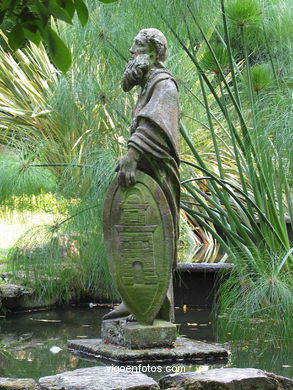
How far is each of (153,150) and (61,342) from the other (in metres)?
1.51

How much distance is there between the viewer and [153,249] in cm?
466

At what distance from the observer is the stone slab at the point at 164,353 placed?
4496 millimetres

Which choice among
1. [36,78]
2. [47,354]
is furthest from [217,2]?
[36,78]

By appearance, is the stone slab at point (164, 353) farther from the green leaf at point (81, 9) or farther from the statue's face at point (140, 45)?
the green leaf at point (81, 9)

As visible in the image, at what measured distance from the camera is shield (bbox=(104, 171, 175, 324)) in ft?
15.2

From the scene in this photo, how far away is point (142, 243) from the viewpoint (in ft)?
15.3

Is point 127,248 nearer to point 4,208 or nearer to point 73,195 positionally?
point 73,195

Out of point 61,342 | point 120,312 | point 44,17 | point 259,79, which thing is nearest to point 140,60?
point 120,312

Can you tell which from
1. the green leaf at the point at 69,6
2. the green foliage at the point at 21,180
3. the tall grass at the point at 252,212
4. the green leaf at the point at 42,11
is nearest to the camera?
the green leaf at the point at 42,11

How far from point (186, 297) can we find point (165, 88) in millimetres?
3355

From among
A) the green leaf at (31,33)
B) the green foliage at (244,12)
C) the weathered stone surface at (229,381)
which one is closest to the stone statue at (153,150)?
the weathered stone surface at (229,381)

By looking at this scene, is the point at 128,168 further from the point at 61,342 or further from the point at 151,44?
the point at 61,342

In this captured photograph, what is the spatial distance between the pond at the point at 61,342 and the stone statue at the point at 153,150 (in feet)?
1.66

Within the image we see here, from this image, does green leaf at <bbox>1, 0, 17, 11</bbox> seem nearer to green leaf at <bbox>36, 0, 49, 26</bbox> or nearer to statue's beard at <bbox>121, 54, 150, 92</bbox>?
green leaf at <bbox>36, 0, 49, 26</bbox>
